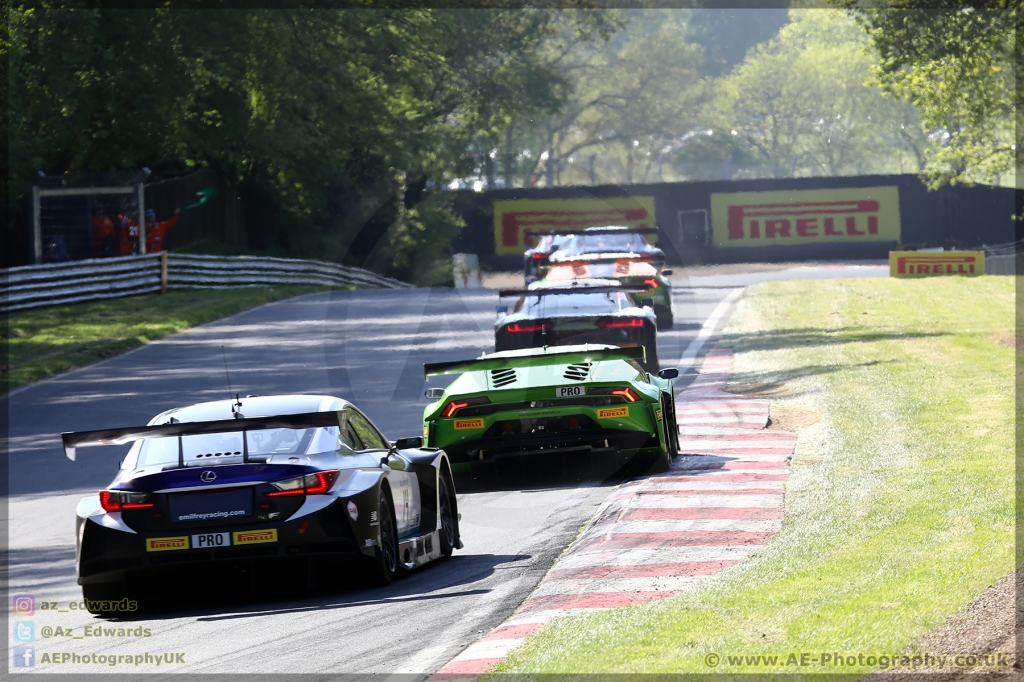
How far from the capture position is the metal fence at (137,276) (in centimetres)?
2981

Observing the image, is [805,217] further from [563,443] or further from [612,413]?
[563,443]

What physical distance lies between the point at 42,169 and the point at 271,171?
34.2 ft

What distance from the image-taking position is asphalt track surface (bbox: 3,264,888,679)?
7.36 m

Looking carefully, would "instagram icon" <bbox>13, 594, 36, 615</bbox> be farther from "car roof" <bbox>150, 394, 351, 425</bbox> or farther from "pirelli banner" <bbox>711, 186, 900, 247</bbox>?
"pirelli banner" <bbox>711, 186, 900, 247</bbox>

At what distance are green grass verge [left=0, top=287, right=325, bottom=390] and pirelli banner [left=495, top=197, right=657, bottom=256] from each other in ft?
68.4

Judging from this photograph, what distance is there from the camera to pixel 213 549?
26.7 feet

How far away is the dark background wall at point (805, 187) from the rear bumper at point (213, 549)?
46.9m

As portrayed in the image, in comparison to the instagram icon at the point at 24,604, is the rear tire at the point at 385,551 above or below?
above

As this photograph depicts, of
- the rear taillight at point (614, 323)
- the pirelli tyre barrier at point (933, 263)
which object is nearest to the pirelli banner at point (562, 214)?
the pirelli tyre barrier at point (933, 263)

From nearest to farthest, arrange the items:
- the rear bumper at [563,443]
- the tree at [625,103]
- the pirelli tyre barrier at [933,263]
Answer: the rear bumper at [563,443] → the pirelli tyre barrier at [933,263] → the tree at [625,103]

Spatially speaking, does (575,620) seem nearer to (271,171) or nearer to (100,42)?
(100,42)

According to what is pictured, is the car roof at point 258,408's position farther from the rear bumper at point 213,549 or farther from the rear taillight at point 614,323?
the rear taillight at point 614,323

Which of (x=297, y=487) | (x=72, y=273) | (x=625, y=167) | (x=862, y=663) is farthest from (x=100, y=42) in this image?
(x=625, y=167)

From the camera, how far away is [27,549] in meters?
11.3
